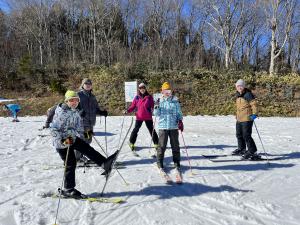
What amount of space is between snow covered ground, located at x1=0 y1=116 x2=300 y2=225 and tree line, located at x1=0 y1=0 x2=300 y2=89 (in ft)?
69.5

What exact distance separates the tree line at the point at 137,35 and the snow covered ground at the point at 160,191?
69.5 feet

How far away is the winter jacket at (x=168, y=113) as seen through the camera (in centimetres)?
598

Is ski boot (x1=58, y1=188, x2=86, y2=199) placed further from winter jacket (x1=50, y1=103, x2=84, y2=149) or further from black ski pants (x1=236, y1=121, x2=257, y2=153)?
black ski pants (x1=236, y1=121, x2=257, y2=153)

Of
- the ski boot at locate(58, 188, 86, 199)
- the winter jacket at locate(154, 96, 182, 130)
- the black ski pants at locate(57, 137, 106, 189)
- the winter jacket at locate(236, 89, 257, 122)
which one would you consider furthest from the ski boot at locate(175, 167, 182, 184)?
the winter jacket at locate(236, 89, 257, 122)

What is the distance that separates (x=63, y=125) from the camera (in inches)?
193

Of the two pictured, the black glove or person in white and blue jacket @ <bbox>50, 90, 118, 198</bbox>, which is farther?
person in white and blue jacket @ <bbox>50, 90, 118, 198</bbox>

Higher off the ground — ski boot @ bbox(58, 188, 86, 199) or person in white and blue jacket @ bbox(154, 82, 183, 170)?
person in white and blue jacket @ bbox(154, 82, 183, 170)

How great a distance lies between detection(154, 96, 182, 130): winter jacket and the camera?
598 cm

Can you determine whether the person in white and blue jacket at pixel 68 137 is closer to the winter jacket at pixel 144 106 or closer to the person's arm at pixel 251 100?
the winter jacket at pixel 144 106

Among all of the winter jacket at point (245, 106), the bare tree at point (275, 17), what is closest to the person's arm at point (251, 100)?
the winter jacket at point (245, 106)

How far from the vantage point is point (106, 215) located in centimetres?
426

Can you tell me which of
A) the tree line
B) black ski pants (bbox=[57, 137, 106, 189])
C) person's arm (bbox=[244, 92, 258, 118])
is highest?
the tree line

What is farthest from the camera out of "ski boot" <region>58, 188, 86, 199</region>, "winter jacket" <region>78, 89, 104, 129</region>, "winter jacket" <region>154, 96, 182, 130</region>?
"winter jacket" <region>78, 89, 104, 129</region>

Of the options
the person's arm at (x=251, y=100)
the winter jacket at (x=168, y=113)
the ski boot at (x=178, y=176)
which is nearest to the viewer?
the ski boot at (x=178, y=176)
